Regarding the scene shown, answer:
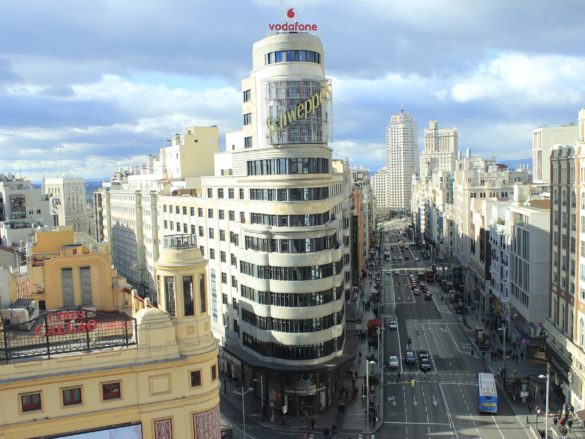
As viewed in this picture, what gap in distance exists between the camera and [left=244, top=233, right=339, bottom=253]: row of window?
2719 inches

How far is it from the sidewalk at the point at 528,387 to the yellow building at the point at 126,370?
42.3 metres

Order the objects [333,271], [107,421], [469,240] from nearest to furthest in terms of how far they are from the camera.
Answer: [107,421]
[333,271]
[469,240]

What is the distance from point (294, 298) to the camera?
6912cm

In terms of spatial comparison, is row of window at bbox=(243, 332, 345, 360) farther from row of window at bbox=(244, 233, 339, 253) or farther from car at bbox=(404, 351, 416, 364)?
car at bbox=(404, 351, 416, 364)

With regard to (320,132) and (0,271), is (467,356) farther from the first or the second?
(0,271)

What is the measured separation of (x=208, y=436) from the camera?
123ft

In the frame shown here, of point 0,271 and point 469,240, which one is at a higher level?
point 0,271

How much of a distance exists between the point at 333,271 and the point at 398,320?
50.8m

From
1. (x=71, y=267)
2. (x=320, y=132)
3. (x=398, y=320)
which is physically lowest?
(x=398, y=320)

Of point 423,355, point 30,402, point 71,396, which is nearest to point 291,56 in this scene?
point 423,355

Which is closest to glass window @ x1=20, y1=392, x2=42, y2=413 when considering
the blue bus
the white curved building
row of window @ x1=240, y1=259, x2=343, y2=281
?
the white curved building

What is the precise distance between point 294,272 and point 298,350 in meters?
9.13

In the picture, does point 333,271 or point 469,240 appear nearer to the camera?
point 333,271

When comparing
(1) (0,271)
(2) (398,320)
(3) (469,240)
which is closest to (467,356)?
(2) (398,320)
